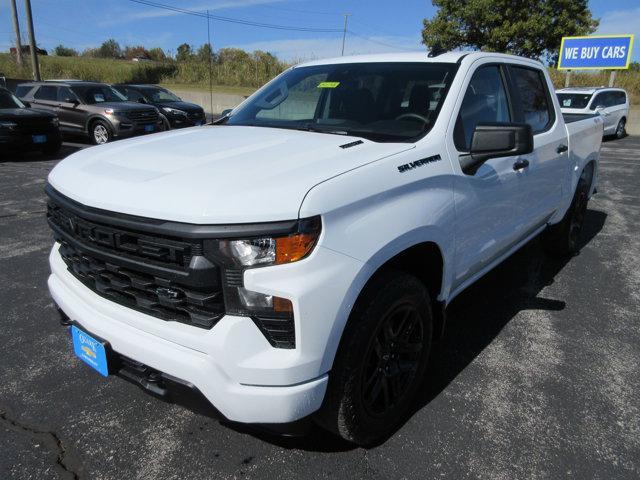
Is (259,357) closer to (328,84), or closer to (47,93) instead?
(328,84)

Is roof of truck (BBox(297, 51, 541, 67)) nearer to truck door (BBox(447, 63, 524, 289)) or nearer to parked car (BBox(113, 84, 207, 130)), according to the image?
truck door (BBox(447, 63, 524, 289))

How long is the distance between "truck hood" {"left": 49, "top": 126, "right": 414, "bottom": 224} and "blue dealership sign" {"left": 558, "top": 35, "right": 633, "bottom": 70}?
23.5m

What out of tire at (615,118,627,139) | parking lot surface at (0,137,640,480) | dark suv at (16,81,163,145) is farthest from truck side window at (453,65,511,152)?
tire at (615,118,627,139)

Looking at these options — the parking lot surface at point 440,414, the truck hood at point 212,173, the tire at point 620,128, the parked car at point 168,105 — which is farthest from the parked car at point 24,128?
the tire at point 620,128

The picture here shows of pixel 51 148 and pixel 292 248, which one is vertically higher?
pixel 292 248

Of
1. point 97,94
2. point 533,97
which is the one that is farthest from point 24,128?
point 533,97

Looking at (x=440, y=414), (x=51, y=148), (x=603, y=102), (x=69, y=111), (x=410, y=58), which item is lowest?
(x=440, y=414)

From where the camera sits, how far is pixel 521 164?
10.6 ft

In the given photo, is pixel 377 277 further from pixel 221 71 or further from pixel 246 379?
pixel 221 71

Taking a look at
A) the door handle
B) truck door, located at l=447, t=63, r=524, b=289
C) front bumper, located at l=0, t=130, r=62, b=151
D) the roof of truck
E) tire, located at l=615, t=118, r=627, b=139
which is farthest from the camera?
tire, located at l=615, t=118, r=627, b=139

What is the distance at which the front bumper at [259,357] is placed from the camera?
1767 mm

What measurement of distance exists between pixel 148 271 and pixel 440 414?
169cm

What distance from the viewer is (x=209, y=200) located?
69.4 inches

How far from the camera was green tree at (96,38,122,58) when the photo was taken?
59.2 metres
